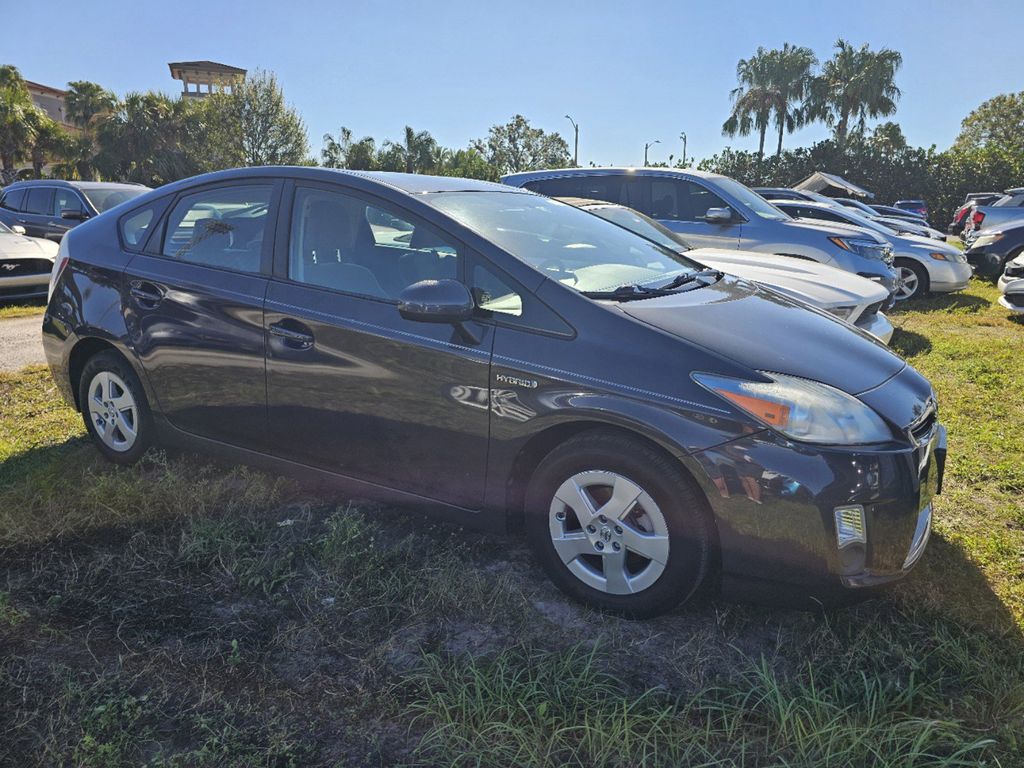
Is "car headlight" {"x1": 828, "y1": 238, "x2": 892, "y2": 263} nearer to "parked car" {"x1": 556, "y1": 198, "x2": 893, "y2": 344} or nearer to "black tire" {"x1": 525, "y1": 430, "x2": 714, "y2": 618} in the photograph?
"parked car" {"x1": 556, "y1": 198, "x2": 893, "y2": 344}

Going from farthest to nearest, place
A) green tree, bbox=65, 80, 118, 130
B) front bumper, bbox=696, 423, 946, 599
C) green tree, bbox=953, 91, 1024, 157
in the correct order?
green tree, bbox=953, 91, 1024, 157 < green tree, bbox=65, 80, 118, 130 < front bumper, bbox=696, 423, 946, 599

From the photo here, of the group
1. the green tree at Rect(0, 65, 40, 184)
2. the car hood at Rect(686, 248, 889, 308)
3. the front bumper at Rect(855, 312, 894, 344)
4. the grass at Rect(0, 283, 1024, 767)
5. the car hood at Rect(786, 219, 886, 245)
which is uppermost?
the green tree at Rect(0, 65, 40, 184)

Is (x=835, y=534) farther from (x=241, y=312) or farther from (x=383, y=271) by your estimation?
(x=241, y=312)

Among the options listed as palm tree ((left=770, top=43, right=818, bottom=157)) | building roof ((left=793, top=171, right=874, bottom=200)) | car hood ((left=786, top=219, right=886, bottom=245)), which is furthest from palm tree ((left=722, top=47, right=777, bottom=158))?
car hood ((left=786, top=219, right=886, bottom=245))

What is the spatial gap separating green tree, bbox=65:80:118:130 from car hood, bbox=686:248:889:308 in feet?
144

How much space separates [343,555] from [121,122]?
4490cm

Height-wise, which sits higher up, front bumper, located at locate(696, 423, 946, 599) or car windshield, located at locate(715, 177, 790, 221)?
car windshield, located at locate(715, 177, 790, 221)

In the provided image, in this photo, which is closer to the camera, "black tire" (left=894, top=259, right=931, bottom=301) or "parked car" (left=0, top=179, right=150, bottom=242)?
"black tire" (left=894, top=259, right=931, bottom=301)

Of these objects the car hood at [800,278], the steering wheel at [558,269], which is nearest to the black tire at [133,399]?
the steering wheel at [558,269]

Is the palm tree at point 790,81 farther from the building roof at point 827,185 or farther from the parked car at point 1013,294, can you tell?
the parked car at point 1013,294

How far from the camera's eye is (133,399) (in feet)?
12.5

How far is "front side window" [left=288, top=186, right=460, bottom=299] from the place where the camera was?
3027 millimetres

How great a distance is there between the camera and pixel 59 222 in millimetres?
11094

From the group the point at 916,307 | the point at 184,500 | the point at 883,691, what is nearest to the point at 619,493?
the point at 883,691
